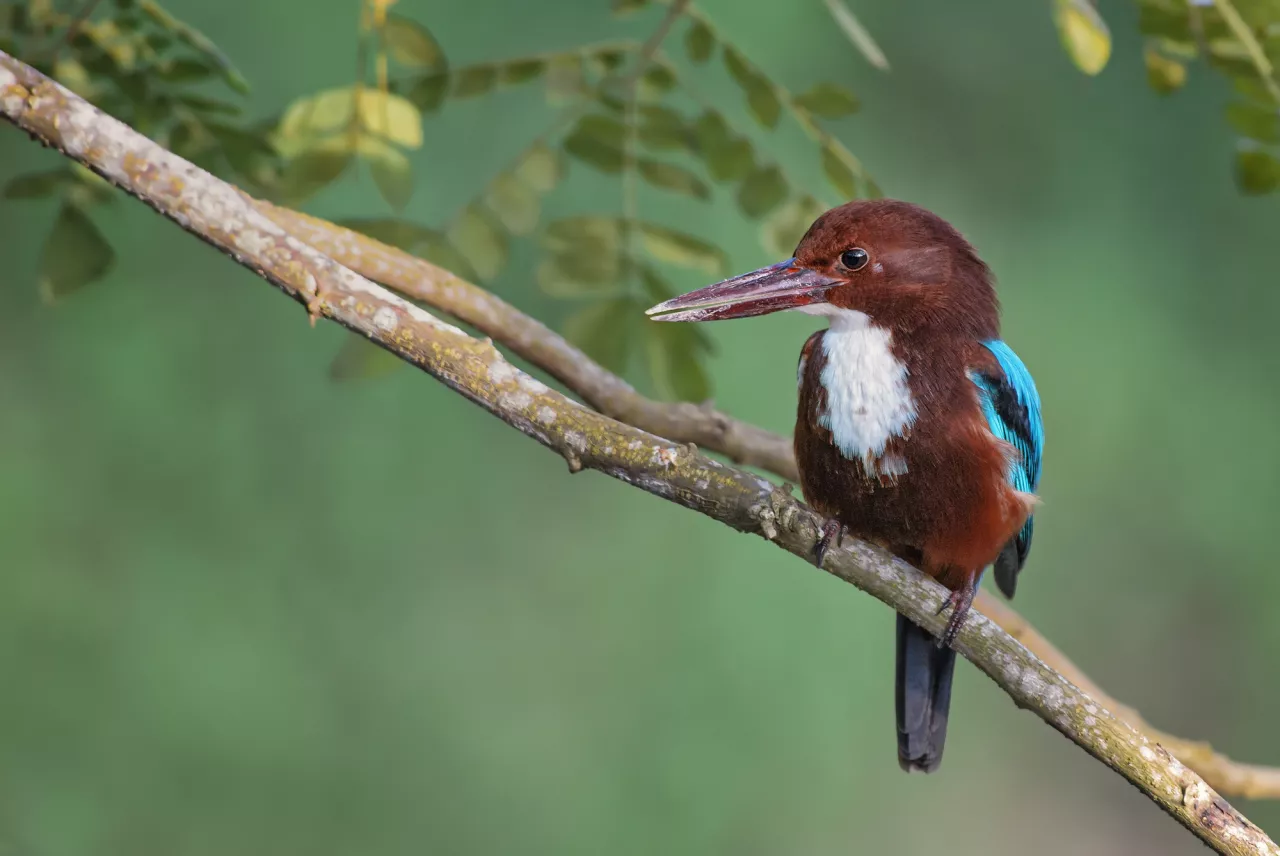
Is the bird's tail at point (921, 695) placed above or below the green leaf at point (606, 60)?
below

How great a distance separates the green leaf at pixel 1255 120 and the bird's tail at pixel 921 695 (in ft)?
2.26

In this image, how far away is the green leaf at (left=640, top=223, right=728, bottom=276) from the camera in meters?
1.54

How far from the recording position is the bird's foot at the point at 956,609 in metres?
1.13

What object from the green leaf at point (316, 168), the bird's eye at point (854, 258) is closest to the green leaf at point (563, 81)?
the green leaf at point (316, 168)

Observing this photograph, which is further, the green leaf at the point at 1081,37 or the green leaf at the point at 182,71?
the green leaf at the point at 182,71

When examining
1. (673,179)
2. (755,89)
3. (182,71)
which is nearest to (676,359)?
(673,179)

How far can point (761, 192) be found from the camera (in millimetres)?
1527

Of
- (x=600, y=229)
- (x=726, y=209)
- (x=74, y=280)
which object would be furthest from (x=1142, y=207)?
(x=74, y=280)

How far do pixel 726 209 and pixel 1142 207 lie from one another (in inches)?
40.9

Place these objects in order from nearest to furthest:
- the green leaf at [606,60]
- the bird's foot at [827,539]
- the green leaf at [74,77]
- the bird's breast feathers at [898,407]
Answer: the bird's foot at [827,539]
the bird's breast feathers at [898,407]
the green leaf at [74,77]
the green leaf at [606,60]

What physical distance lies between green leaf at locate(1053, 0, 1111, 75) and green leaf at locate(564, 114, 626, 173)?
1.83ft

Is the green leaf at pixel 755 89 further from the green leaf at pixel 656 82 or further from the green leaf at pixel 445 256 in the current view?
the green leaf at pixel 445 256

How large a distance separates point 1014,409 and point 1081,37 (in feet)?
1.18

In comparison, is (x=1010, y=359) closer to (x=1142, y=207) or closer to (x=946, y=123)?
(x=946, y=123)
